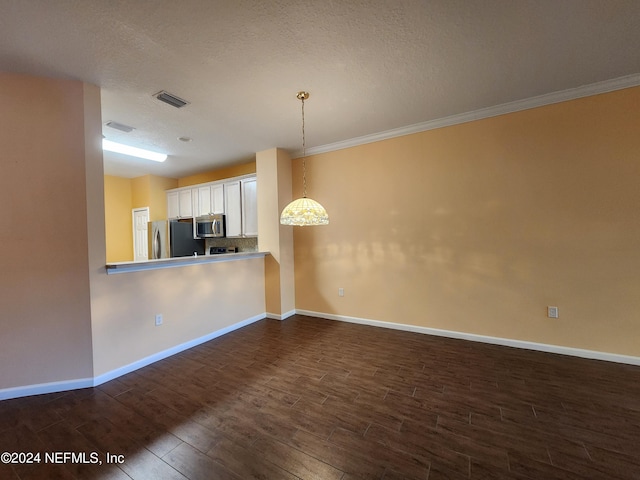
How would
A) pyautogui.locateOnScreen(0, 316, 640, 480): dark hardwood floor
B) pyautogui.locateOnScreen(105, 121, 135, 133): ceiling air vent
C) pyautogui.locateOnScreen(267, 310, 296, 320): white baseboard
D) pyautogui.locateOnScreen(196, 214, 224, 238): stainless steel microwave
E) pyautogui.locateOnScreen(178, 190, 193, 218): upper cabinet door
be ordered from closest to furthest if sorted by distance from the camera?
pyautogui.locateOnScreen(0, 316, 640, 480): dark hardwood floor < pyautogui.locateOnScreen(105, 121, 135, 133): ceiling air vent < pyautogui.locateOnScreen(267, 310, 296, 320): white baseboard < pyautogui.locateOnScreen(196, 214, 224, 238): stainless steel microwave < pyautogui.locateOnScreen(178, 190, 193, 218): upper cabinet door

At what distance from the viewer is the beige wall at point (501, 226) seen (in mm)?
2535

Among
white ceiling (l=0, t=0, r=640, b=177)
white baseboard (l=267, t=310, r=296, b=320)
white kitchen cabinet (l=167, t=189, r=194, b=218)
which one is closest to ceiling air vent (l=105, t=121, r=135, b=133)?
white ceiling (l=0, t=0, r=640, b=177)

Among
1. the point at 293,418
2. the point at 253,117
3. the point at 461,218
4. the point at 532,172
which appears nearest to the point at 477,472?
the point at 293,418

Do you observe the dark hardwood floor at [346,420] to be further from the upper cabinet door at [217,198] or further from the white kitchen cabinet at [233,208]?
the upper cabinet door at [217,198]

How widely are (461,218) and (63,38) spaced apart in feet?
13.2

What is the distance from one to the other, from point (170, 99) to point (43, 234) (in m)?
1.70

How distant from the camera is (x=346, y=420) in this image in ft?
6.11

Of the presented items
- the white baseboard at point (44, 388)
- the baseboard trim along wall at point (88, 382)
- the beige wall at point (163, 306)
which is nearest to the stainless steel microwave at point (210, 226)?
the beige wall at point (163, 306)

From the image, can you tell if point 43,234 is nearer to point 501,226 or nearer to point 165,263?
point 165,263

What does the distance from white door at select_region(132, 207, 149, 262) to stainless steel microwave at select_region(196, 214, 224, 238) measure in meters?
1.39

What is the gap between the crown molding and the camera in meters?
2.47

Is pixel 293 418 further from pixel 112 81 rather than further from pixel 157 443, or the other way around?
pixel 112 81

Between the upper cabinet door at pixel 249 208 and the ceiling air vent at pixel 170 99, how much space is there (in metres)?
1.83

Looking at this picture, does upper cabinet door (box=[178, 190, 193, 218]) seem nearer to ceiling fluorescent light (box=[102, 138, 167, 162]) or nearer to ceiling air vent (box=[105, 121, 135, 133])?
ceiling fluorescent light (box=[102, 138, 167, 162])
